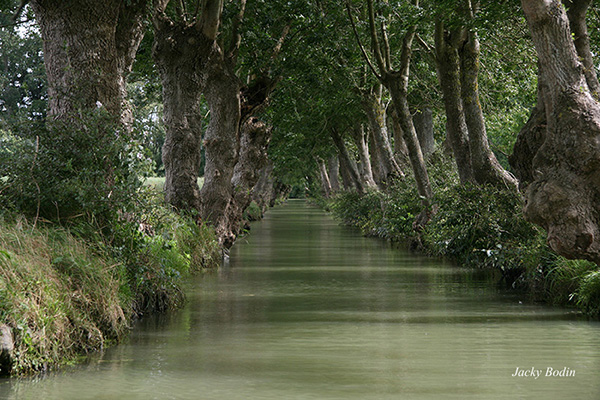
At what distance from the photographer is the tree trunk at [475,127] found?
57.0 ft

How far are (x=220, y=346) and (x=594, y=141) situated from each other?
190 inches

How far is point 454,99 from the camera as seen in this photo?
19.2 m

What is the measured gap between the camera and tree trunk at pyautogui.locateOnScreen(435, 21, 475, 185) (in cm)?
1912

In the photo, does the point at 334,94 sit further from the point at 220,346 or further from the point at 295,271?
the point at 220,346

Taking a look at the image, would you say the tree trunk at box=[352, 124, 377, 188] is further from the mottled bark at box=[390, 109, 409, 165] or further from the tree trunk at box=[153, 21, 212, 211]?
the tree trunk at box=[153, 21, 212, 211]

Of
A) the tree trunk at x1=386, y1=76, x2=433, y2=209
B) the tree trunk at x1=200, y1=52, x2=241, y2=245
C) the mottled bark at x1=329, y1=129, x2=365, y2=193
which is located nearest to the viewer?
the tree trunk at x1=200, y1=52, x2=241, y2=245

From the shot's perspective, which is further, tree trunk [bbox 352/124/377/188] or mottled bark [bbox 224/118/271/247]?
tree trunk [bbox 352/124/377/188]

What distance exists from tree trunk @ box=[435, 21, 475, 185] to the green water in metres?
4.29

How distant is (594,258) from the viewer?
896 cm

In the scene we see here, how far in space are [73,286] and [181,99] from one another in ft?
31.6

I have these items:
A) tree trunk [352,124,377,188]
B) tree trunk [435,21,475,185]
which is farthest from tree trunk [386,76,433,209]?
tree trunk [352,124,377,188]

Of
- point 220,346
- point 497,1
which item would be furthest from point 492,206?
point 220,346

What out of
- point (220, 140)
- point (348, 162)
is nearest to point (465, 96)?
point (220, 140)

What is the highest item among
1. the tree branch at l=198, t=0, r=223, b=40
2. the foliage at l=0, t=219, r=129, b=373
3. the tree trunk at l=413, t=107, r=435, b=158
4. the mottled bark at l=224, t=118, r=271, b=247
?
the tree branch at l=198, t=0, r=223, b=40
